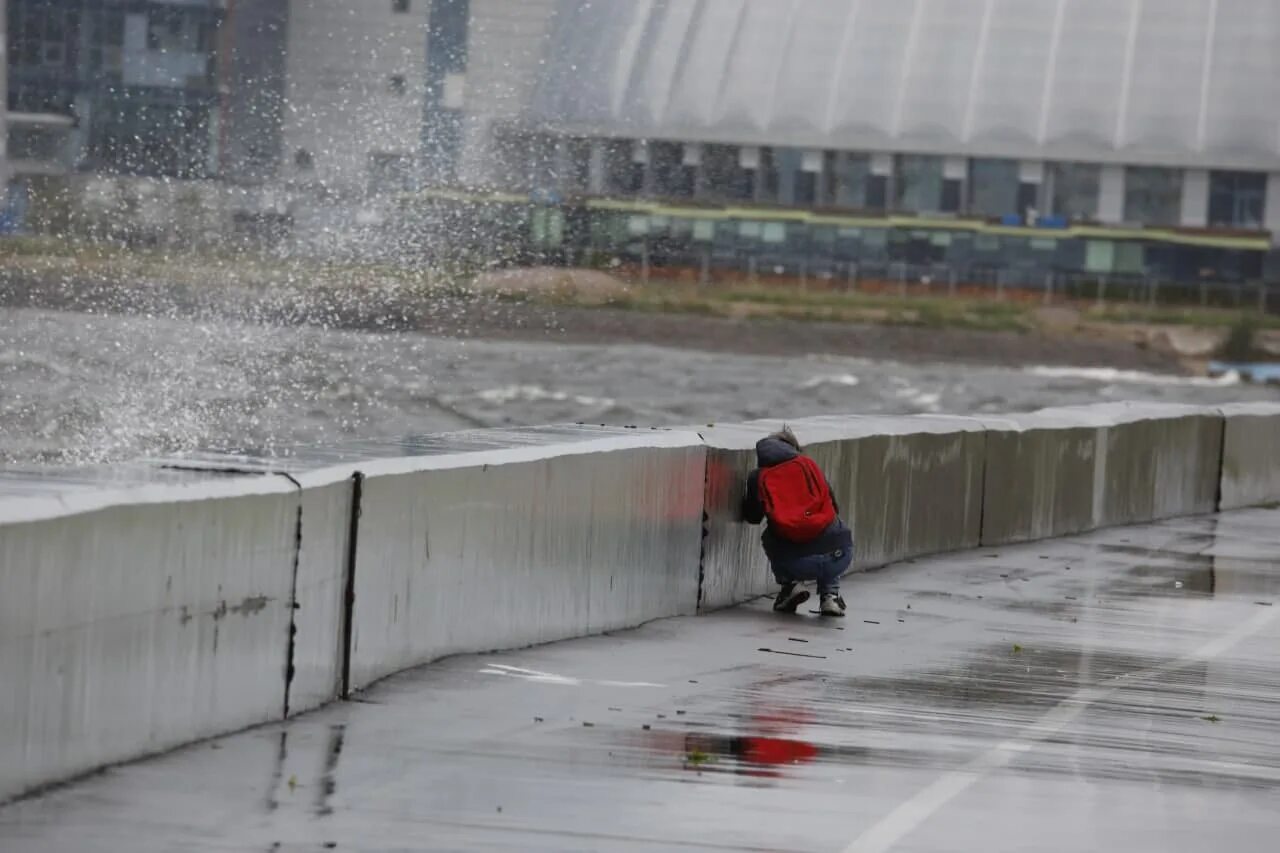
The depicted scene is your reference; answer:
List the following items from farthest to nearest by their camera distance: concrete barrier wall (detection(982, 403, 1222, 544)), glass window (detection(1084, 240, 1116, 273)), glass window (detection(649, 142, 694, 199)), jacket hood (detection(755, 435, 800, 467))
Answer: glass window (detection(1084, 240, 1116, 273)) < glass window (detection(649, 142, 694, 199)) < concrete barrier wall (detection(982, 403, 1222, 544)) < jacket hood (detection(755, 435, 800, 467))

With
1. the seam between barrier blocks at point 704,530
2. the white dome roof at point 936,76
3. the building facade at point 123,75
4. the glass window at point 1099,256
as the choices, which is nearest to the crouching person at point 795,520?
the seam between barrier blocks at point 704,530

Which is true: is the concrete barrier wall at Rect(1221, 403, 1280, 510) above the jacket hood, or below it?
below

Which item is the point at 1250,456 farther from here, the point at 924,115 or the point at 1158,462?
the point at 924,115

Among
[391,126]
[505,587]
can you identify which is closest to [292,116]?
[391,126]

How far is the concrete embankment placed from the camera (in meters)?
8.37

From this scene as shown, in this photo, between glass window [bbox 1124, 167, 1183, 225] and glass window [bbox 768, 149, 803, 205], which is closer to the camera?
glass window [bbox 1124, 167, 1183, 225]

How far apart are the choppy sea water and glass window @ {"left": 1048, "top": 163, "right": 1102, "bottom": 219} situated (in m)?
6.01

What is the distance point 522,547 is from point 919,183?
89.5 metres

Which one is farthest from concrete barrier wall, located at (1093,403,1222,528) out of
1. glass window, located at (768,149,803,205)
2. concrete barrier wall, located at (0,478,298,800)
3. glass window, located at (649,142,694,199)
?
glass window, located at (768,149,803,205)

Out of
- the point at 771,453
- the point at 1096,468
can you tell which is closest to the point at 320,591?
the point at 771,453

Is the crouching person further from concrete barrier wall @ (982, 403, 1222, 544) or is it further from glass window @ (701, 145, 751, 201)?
glass window @ (701, 145, 751, 201)

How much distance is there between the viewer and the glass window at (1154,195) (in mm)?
97456

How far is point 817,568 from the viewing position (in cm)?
1491

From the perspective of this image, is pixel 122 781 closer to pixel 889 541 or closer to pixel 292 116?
pixel 889 541
